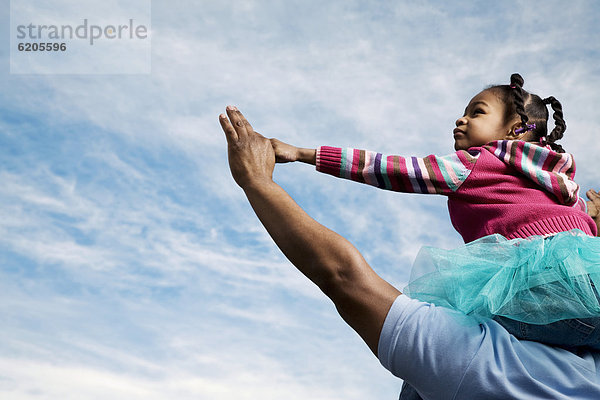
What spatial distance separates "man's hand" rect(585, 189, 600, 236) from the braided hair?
39 cm

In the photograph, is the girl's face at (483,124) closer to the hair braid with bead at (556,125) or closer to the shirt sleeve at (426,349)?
the hair braid with bead at (556,125)

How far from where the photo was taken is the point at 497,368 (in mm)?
1821

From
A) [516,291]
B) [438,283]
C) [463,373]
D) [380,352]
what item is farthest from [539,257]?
[380,352]

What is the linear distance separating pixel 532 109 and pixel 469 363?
1782 mm

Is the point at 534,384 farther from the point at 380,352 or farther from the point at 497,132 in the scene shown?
the point at 497,132

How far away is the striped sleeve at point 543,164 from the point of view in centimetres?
251

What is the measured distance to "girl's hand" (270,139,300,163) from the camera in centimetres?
250

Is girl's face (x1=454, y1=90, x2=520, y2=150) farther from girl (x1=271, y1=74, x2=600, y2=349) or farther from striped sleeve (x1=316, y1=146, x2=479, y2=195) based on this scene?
striped sleeve (x1=316, y1=146, x2=479, y2=195)

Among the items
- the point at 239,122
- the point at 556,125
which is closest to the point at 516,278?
the point at 239,122

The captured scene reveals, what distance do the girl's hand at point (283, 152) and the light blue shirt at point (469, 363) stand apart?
2.81ft

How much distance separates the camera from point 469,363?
1.82 metres

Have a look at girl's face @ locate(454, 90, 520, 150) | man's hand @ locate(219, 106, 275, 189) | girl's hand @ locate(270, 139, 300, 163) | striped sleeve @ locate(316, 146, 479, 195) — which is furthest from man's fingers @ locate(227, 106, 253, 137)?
girl's face @ locate(454, 90, 520, 150)

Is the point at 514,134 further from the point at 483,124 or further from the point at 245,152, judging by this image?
the point at 245,152

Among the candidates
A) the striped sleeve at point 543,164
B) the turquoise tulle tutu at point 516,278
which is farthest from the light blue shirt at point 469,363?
the striped sleeve at point 543,164
